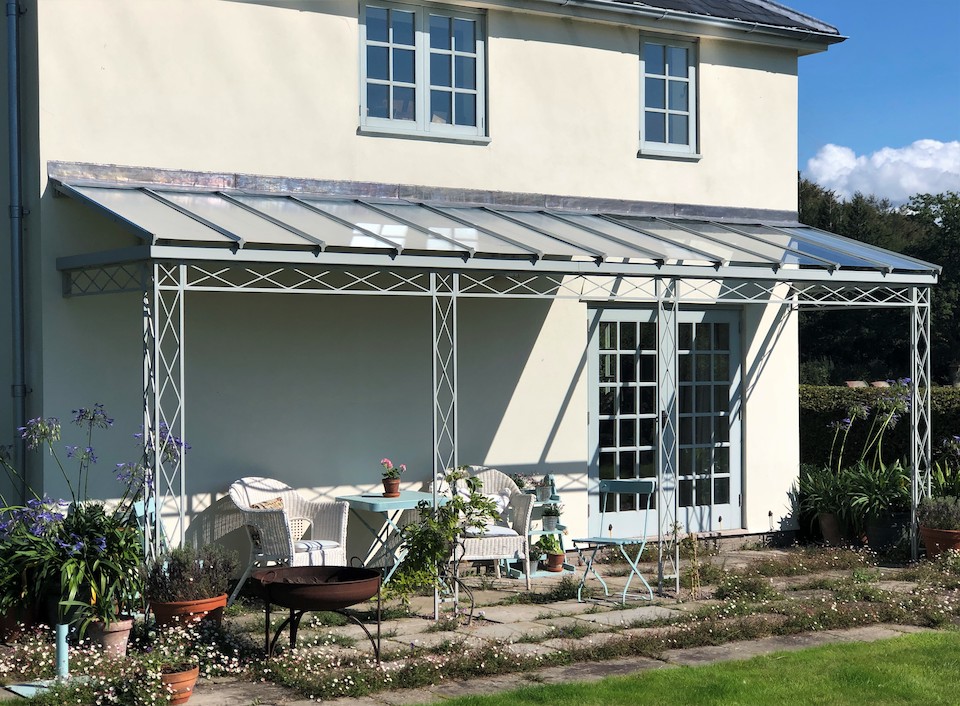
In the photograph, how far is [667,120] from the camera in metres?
12.0

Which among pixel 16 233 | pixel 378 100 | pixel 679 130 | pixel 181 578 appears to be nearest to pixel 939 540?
pixel 679 130

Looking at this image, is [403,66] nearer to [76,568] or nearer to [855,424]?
[76,568]

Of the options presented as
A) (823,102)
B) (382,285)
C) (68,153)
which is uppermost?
(823,102)

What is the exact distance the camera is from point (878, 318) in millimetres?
29922

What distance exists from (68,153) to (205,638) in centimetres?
374

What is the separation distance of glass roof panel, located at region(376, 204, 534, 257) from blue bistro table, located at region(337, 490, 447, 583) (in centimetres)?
192

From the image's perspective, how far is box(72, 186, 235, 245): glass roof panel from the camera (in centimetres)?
786

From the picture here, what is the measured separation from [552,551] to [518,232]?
2.74 m

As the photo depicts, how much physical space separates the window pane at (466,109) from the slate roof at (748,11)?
1718 mm

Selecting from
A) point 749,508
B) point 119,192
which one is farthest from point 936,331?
point 119,192

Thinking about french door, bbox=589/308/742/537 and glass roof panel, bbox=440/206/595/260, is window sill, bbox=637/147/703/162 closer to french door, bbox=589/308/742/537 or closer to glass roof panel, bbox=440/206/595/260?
french door, bbox=589/308/742/537

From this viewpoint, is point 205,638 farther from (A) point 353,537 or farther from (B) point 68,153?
(B) point 68,153

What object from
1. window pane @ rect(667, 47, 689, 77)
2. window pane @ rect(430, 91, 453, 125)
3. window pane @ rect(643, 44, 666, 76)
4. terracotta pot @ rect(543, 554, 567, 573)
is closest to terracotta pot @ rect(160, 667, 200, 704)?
terracotta pot @ rect(543, 554, 567, 573)

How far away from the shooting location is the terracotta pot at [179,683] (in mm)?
6277
